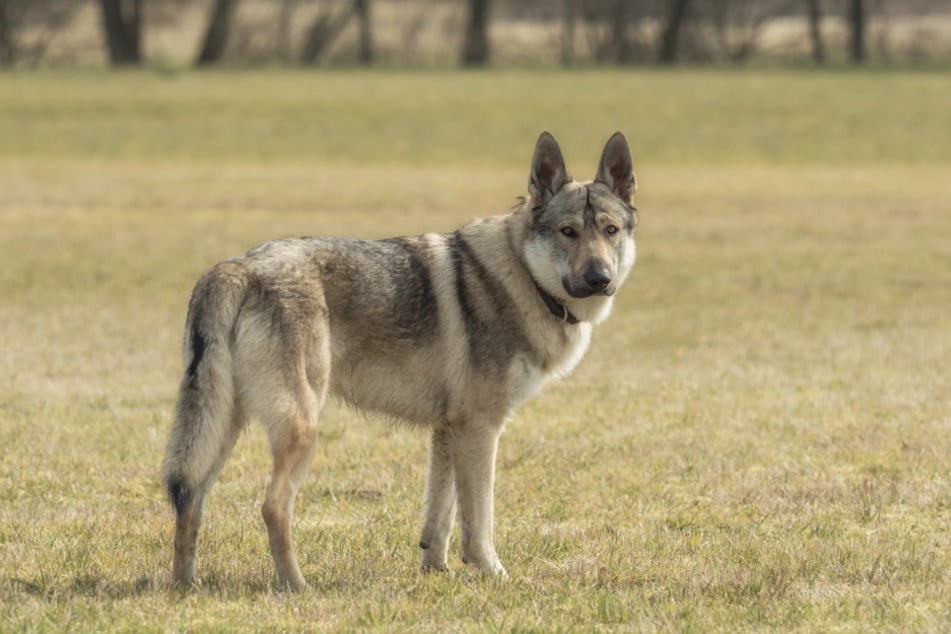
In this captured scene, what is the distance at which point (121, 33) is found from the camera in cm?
5712

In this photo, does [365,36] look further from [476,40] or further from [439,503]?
[439,503]

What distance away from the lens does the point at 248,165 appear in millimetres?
32031

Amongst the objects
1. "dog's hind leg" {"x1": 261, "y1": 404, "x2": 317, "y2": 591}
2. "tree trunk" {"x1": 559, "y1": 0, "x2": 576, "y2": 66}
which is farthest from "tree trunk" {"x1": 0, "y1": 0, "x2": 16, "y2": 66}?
"dog's hind leg" {"x1": 261, "y1": 404, "x2": 317, "y2": 591}

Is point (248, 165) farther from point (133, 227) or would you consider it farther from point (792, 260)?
point (792, 260)

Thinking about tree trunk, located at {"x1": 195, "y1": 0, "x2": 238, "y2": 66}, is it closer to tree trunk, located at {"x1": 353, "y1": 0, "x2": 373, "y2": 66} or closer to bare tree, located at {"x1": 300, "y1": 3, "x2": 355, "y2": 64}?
bare tree, located at {"x1": 300, "y1": 3, "x2": 355, "y2": 64}

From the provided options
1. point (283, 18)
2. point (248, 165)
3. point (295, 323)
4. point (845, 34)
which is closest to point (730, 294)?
point (295, 323)

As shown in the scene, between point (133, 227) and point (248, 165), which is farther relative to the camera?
point (248, 165)

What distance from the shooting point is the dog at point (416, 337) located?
6277 millimetres

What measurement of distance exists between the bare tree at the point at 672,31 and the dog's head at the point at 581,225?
5269 centimetres

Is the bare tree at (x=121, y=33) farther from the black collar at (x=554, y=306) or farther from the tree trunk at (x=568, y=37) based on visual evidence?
the black collar at (x=554, y=306)

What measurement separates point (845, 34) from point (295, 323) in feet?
193

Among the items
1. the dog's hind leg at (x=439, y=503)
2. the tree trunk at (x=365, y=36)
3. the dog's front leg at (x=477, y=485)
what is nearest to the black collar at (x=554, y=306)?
the dog's front leg at (x=477, y=485)

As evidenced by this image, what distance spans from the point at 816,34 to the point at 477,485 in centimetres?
5571

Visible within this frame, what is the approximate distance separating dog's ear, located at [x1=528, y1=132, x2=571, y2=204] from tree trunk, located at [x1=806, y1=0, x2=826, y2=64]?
2134 inches
